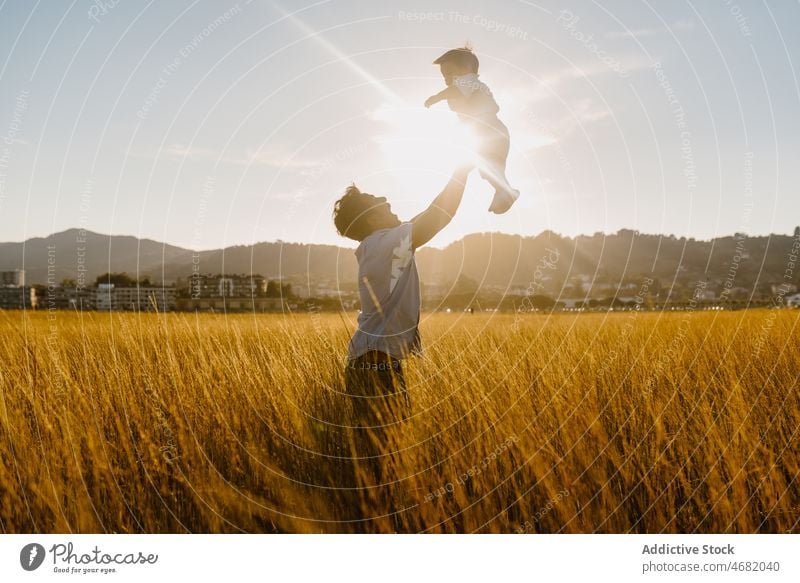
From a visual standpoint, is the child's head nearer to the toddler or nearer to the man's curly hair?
the toddler

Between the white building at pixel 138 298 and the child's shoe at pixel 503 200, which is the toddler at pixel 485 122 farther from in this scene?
the white building at pixel 138 298

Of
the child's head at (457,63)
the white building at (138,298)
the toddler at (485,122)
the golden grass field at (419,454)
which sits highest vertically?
the child's head at (457,63)

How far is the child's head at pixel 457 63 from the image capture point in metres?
3.15

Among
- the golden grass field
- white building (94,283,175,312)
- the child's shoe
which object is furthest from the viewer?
white building (94,283,175,312)

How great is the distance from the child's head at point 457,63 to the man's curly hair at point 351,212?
3.02 ft

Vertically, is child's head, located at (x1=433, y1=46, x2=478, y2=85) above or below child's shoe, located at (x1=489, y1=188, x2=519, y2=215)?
above

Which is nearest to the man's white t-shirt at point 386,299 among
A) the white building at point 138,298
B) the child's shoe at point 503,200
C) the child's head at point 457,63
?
the child's shoe at point 503,200

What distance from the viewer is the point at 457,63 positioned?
316 centimetres

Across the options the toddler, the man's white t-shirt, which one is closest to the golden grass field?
the man's white t-shirt

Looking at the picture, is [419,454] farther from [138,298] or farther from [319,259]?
[138,298]

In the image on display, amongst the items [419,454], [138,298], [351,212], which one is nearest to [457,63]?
[351,212]

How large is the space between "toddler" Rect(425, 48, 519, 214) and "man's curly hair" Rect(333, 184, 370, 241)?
777 mm

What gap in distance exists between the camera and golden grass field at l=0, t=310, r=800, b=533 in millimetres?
2639
